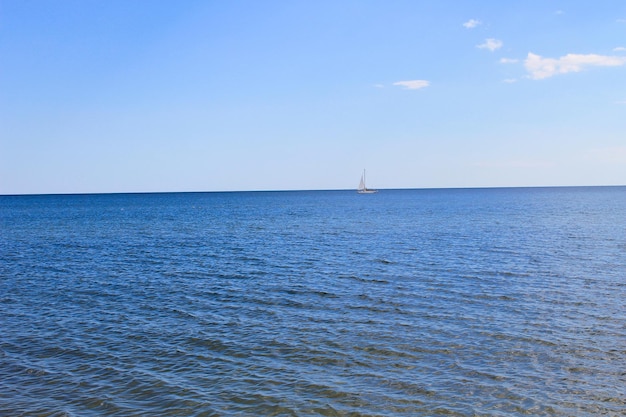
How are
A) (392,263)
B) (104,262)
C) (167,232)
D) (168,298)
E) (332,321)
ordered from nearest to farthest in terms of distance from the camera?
(332,321), (168,298), (392,263), (104,262), (167,232)

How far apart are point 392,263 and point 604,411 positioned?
24576 millimetres

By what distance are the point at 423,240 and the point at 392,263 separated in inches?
644

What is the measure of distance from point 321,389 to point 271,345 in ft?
14.3

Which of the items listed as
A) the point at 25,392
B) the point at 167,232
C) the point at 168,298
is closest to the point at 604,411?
the point at 25,392

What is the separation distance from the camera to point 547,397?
1369cm

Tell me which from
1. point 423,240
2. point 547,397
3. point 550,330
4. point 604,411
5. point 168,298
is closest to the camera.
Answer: point 604,411

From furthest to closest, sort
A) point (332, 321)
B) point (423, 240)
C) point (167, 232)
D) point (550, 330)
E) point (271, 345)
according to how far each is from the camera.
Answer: point (167, 232)
point (423, 240)
point (332, 321)
point (550, 330)
point (271, 345)

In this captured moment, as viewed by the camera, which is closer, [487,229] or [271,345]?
[271,345]

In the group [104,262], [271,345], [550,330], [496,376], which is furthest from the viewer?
[104,262]

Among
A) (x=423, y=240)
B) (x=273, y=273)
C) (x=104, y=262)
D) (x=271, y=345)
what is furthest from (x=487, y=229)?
(x=271, y=345)

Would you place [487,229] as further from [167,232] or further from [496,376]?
[496,376]

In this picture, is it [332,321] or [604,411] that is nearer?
[604,411]

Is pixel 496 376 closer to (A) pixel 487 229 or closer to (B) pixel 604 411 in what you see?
(B) pixel 604 411

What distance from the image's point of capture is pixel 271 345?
18406mm
